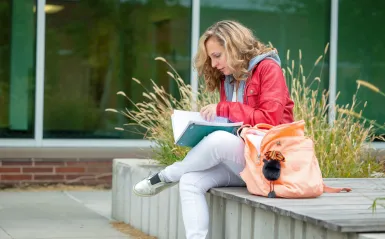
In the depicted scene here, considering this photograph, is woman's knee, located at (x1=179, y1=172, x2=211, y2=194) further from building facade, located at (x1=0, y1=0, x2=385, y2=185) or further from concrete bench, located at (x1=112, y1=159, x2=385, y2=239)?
building facade, located at (x1=0, y1=0, x2=385, y2=185)

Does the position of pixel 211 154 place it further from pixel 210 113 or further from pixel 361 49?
pixel 361 49

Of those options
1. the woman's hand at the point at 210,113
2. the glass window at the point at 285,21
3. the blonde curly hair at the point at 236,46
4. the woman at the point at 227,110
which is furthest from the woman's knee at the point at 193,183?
the glass window at the point at 285,21

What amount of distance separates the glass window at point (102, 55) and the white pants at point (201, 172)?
466 cm

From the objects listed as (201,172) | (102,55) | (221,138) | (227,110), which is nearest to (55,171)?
(102,55)

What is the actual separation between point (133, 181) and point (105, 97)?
2934mm

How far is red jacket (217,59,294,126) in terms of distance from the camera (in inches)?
189

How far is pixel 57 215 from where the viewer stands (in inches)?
284

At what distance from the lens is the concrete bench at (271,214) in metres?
3.73

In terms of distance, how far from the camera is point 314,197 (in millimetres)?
4559

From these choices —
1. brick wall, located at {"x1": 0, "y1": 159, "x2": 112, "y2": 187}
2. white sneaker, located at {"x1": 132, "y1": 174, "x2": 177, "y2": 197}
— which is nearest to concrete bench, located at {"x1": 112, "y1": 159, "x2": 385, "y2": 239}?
white sneaker, located at {"x1": 132, "y1": 174, "x2": 177, "y2": 197}

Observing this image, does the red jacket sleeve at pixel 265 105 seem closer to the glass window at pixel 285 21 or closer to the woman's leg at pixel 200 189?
the woman's leg at pixel 200 189

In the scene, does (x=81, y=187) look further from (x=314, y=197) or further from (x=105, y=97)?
(x=314, y=197)

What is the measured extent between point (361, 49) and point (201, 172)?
5.98 m

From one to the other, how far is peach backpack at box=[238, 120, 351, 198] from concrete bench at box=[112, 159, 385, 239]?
62 millimetres
